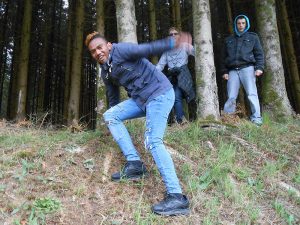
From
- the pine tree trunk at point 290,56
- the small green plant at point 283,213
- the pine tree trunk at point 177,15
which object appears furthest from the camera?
the pine tree trunk at point 177,15

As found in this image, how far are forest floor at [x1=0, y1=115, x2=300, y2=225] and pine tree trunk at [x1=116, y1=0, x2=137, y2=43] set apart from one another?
1.55 metres

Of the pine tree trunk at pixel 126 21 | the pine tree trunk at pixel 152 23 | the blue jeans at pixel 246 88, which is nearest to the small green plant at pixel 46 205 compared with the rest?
the pine tree trunk at pixel 126 21

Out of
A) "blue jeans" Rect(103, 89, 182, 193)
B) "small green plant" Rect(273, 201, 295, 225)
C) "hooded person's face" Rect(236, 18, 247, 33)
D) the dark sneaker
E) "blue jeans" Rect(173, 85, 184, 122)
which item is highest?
"hooded person's face" Rect(236, 18, 247, 33)

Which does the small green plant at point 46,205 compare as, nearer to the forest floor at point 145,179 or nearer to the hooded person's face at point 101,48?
the forest floor at point 145,179

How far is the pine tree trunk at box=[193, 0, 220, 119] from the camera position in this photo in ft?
20.6

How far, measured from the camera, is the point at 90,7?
1756cm

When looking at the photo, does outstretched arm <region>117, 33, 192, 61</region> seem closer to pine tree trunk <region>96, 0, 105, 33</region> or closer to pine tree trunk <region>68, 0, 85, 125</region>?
pine tree trunk <region>96, 0, 105, 33</region>

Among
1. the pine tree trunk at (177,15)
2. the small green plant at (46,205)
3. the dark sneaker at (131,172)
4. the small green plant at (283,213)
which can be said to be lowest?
the small green plant at (283,213)

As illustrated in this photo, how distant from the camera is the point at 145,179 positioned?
14.3 feet

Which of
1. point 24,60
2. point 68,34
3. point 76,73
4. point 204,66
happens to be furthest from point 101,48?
point 68,34

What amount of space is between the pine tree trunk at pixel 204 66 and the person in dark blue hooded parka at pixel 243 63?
0.55 metres

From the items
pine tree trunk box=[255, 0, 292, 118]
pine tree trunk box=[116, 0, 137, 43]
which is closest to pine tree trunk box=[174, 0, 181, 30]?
pine tree trunk box=[255, 0, 292, 118]

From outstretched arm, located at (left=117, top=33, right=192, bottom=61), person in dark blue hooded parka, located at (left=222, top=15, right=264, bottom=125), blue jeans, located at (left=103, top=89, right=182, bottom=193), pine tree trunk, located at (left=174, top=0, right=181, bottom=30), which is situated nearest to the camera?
outstretched arm, located at (left=117, top=33, right=192, bottom=61)

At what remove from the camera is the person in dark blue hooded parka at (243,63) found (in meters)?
6.65
